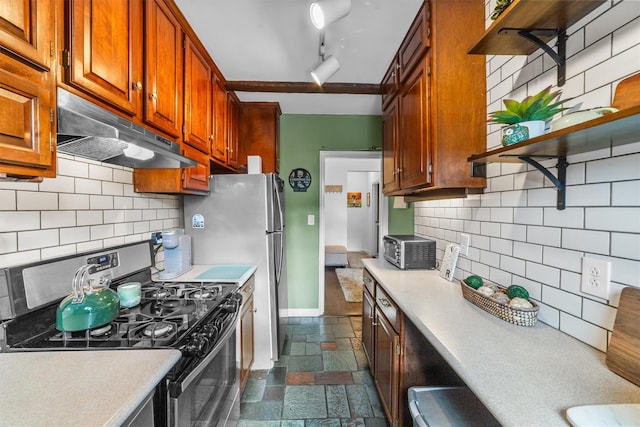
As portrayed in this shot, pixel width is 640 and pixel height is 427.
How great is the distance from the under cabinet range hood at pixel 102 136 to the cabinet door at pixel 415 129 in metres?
1.32

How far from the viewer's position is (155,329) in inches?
41.4

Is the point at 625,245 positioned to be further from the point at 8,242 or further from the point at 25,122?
the point at 8,242

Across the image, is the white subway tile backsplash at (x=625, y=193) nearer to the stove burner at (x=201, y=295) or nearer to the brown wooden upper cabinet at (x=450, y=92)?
the brown wooden upper cabinet at (x=450, y=92)

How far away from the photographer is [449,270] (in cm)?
174

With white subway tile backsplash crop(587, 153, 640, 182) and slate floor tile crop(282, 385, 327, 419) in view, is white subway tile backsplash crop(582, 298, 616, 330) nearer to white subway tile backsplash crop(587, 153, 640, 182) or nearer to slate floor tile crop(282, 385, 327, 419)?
white subway tile backsplash crop(587, 153, 640, 182)

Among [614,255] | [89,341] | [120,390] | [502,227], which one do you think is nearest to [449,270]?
[502,227]

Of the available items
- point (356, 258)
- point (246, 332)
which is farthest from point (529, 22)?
point (356, 258)

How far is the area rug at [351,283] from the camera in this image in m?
3.99

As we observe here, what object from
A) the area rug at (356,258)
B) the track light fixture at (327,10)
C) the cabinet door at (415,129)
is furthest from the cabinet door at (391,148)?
the area rug at (356,258)

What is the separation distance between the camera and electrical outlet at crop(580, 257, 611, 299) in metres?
0.87

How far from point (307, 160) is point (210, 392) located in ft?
8.60

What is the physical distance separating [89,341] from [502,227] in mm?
1829

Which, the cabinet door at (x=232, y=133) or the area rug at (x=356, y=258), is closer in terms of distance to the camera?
Result: the cabinet door at (x=232, y=133)

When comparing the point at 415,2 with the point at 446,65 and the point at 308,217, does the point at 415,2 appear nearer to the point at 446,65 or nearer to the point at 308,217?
the point at 446,65
